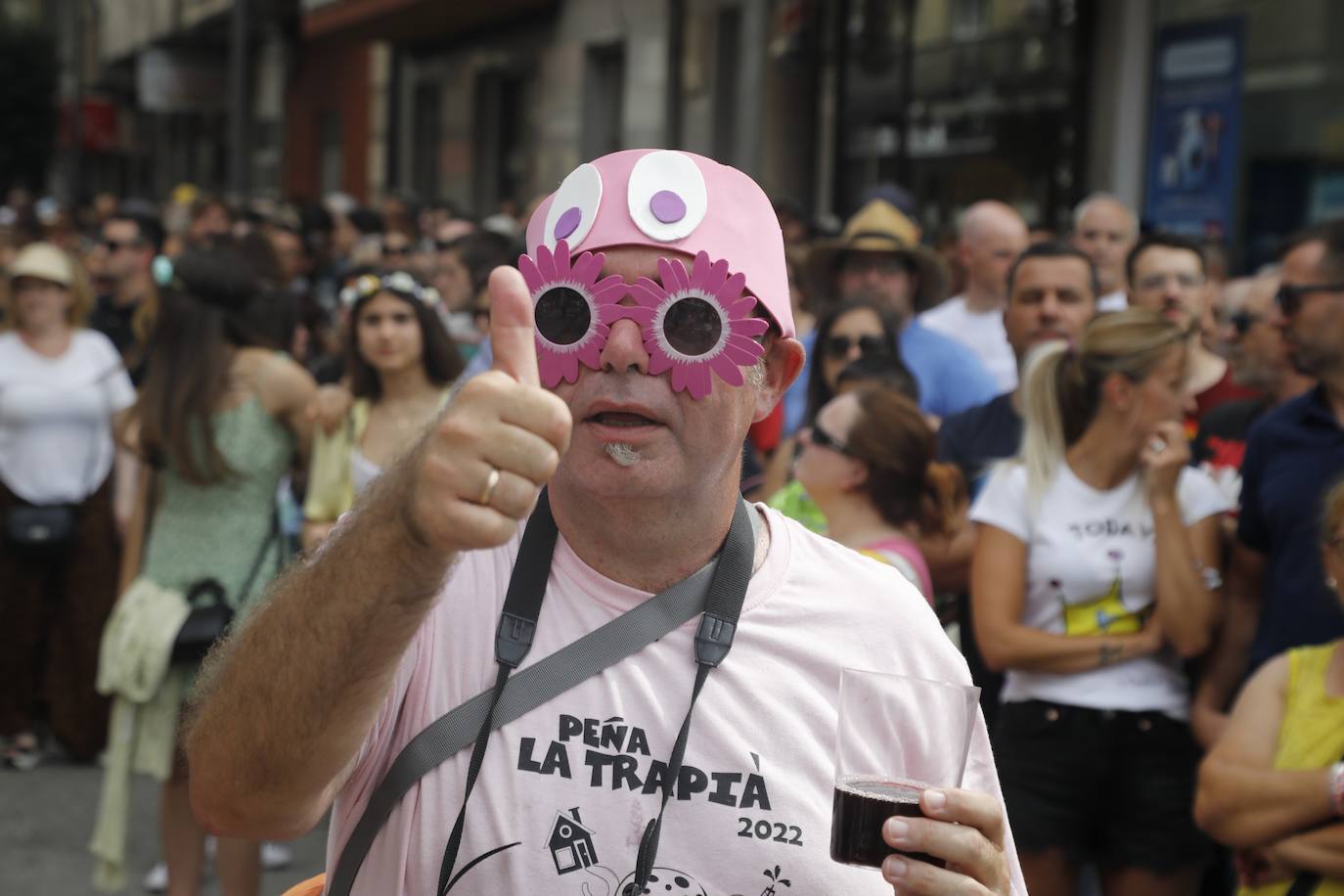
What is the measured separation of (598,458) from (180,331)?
4.21 meters

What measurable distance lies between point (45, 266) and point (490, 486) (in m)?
7.00

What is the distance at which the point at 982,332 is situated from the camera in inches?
299

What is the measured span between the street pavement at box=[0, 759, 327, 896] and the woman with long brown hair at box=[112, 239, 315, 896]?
3.09 feet

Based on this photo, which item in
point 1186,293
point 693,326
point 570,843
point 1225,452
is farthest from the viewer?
point 1186,293

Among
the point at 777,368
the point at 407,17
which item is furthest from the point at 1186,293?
the point at 407,17

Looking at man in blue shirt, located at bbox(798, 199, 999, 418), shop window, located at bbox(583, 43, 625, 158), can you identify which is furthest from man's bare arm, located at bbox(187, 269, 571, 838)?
shop window, located at bbox(583, 43, 625, 158)

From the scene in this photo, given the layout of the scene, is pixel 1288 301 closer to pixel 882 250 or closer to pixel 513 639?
pixel 882 250

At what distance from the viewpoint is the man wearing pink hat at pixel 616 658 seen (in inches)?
78.2

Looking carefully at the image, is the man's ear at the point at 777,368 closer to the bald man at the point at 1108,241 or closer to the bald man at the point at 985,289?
the bald man at the point at 985,289

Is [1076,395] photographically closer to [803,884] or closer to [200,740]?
[803,884]

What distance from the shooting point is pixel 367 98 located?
88.8 ft

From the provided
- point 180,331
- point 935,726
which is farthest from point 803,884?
point 180,331

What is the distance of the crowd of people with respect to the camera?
2.20 m

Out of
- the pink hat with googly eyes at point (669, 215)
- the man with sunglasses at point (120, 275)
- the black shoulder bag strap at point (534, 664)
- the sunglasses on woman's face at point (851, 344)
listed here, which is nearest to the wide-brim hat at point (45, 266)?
the man with sunglasses at point (120, 275)
